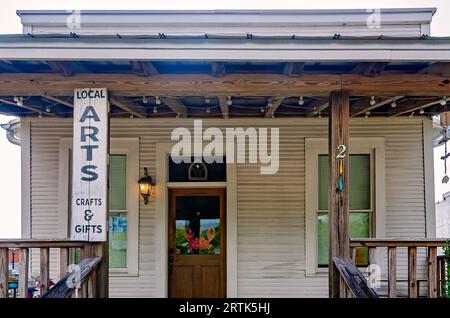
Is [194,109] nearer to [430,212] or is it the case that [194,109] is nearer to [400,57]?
[400,57]

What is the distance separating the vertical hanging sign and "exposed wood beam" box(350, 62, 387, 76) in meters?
2.02

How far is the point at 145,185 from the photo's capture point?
5395 mm

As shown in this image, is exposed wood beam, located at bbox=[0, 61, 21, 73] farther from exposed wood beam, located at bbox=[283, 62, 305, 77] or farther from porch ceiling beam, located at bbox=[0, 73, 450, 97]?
exposed wood beam, located at bbox=[283, 62, 305, 77]

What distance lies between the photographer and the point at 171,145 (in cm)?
551

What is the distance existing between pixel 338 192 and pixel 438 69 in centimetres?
129

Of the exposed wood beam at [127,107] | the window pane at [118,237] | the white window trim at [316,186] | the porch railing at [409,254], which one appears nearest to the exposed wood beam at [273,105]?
the white window trim at [316,186]

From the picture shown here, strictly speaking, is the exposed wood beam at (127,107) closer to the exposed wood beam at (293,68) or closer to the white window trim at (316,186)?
the exposed wood beam at (293,68)

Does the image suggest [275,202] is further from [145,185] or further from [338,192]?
[338,192]

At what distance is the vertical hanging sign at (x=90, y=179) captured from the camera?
11.4 ft

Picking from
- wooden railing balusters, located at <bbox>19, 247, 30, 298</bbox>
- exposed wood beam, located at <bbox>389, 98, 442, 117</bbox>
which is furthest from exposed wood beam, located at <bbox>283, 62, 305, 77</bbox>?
wooden railing balusters, located at <bbox>19, 247, 30, 298</bbox>

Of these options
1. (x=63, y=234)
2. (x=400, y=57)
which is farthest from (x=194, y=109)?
(x=400, y=57)
